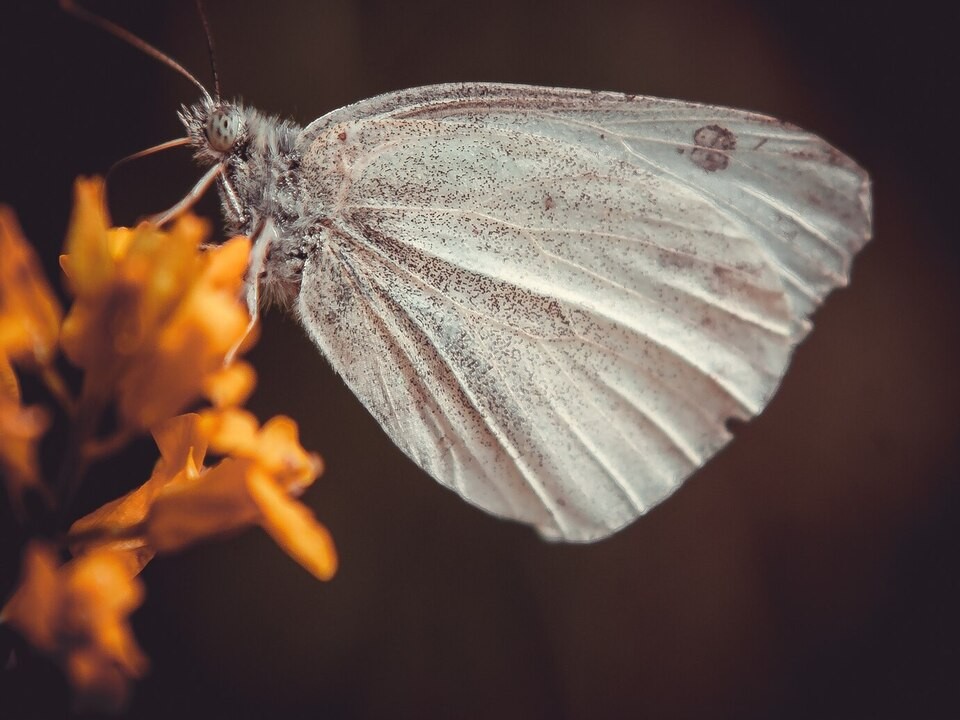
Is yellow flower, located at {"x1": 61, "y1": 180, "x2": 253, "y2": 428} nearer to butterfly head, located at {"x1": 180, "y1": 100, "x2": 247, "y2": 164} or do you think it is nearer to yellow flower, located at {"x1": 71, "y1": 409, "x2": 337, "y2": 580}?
yellow flower, located at {"x1": 71, "y1": 409, "x2": 337, "y2": 580}

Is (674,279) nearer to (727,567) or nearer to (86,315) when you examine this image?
(86,315)

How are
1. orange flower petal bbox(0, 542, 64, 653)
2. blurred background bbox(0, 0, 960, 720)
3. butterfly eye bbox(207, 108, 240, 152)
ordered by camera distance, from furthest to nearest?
blurred background bbox(0, 0, 960, 720), butterfly eye bbox(207, 108, 240, 152), orange flower petal bbox(0, 542, 64, 653)

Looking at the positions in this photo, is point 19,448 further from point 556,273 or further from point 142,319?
point 556,273

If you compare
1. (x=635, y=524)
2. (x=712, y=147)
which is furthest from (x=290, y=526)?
(x=635, y=524)

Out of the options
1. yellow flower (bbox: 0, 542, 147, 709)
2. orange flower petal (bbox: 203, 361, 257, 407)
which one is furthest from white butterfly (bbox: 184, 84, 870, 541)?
yellow flower (bbox: 0, 542, 147, 709)

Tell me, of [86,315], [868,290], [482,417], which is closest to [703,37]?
[868,290]

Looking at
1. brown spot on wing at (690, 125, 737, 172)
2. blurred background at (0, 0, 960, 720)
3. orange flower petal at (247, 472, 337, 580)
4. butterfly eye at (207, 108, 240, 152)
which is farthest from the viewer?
blurred background at (0, 0, 960, 720)
